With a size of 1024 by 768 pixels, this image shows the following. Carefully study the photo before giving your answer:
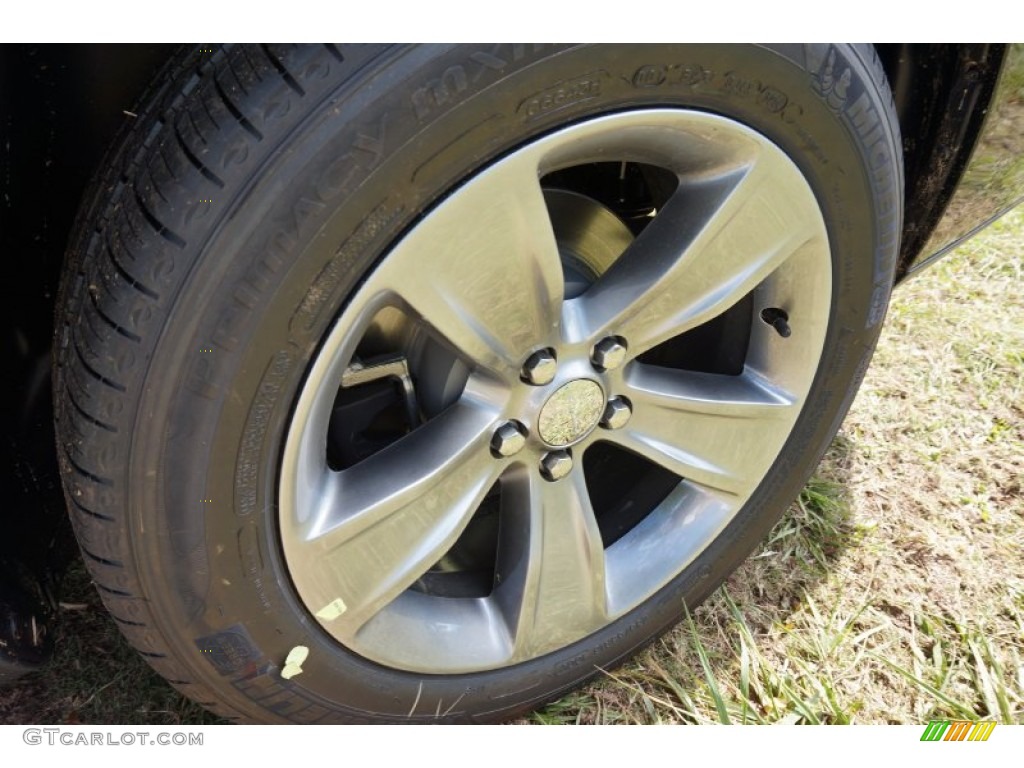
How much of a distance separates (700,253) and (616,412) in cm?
26

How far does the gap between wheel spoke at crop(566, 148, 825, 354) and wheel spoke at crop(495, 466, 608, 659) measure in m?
0.25

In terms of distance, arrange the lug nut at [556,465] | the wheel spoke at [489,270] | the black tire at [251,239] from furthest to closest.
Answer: the lug nut at [556,465] → the wheel spoke at [489,270] → the black tire at [251,239]

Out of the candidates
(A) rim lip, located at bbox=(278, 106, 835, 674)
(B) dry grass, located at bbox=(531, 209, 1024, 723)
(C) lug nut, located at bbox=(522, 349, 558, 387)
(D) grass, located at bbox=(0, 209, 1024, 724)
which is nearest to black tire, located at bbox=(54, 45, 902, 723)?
(A) rim lip, located at bbox=(278, 106, 835, 674)

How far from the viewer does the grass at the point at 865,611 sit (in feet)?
5.58

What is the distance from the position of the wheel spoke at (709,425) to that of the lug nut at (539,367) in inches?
7.2

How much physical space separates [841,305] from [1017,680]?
830mm

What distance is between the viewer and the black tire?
3.29 ft

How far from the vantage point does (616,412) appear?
1.43 meters

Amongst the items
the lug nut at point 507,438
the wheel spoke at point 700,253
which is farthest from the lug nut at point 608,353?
the lug nut at point 507,438

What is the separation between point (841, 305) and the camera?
4.91ft

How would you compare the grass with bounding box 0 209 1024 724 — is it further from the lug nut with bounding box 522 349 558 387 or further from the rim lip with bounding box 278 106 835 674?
the lug nut with bounding box 522 349 558 387
